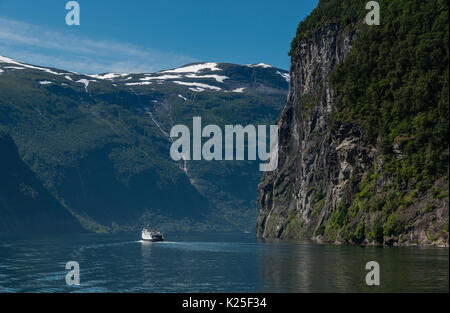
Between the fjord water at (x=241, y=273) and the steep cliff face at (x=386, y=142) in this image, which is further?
the steep cliff face at (x=386, y=142)

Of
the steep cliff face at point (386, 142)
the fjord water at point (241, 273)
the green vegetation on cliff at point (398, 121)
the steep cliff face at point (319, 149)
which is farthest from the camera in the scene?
the steep cliff face at point (319, 149)

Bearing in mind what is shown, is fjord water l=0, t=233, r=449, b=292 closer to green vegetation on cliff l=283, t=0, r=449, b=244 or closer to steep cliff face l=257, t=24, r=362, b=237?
green vegetation on cliff l=283, t=0, r=449, b=244

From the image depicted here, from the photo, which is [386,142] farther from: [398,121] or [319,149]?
[319,149]

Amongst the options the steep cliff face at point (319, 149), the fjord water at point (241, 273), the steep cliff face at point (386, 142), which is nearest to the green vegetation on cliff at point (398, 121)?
the steep cliff face at point (386, 142)

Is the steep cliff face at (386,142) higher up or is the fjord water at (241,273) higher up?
the steep cliff face at (386,142)

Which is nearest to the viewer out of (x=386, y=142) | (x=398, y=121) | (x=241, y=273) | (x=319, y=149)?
(x=241, y=273)

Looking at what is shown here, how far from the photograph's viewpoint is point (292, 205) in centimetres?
19762

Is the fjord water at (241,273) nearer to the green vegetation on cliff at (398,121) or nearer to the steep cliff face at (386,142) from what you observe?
the steep cliff face at (386,142)

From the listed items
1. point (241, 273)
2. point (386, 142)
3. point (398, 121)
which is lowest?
point (241, 273)

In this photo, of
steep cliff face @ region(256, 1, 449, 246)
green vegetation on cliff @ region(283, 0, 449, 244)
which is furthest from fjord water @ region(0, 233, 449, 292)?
green vegetation on cliff @ region(283, 0, 449, 244)

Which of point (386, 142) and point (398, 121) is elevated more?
point (398, 121)

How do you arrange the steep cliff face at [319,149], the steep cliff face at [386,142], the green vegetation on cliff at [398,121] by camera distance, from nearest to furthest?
the green vegetation on cliff at [398,121]
the steep cliff face at [386,142]
the steep cliff face at [319,149]

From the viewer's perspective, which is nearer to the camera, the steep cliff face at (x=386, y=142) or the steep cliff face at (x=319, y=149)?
the steep cliff face at (x=386, y=142)

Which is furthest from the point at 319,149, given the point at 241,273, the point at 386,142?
the point at 241,273
